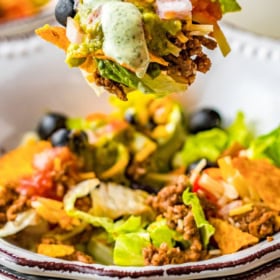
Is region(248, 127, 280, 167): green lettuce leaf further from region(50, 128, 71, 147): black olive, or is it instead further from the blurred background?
region(50, 128, 71, 147): black olive

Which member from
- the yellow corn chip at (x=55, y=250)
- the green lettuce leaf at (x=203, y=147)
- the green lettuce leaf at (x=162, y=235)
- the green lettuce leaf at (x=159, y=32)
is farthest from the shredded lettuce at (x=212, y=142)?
the green lettuce leaf at (x=159, y=32)

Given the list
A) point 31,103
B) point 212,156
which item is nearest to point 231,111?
point 212,156

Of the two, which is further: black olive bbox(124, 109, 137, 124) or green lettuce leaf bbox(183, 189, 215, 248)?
black olive bbox(124, 109, 137, 124)

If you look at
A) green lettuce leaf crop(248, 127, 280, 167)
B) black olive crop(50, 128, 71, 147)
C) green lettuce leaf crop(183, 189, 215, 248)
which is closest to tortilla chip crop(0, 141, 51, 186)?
black olive crop(50, 128, 71, 147)

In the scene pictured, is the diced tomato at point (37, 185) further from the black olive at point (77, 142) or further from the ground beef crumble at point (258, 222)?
the ground beef crumble at point (258, 222)

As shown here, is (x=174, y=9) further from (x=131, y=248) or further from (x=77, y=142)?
(x=77, y=142)

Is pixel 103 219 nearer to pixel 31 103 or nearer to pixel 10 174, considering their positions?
pixel 10 174

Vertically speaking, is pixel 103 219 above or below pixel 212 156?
above
